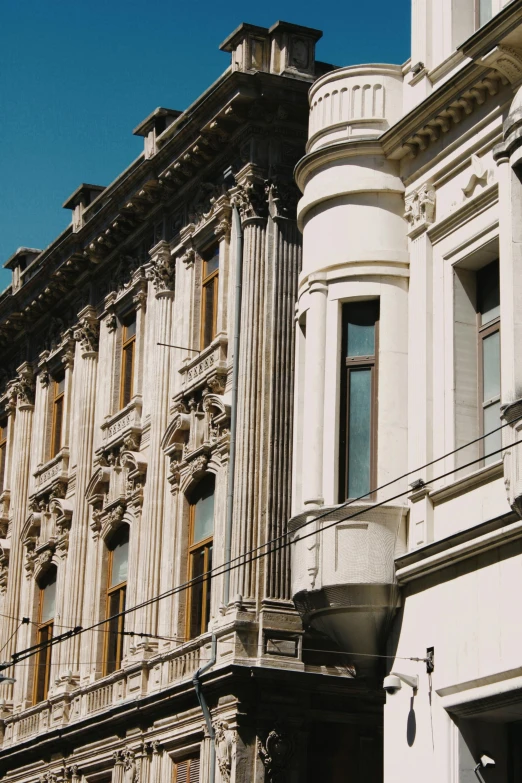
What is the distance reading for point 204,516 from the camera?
31.5 metres

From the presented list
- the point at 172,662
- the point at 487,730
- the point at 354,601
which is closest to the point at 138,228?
the point at 172,662

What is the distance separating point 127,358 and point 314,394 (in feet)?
43.2

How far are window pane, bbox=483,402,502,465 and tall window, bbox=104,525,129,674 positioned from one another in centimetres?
1365

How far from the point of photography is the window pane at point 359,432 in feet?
78.1

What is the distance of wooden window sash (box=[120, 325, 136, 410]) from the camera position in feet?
120

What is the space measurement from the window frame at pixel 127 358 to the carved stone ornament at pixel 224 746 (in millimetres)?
10019

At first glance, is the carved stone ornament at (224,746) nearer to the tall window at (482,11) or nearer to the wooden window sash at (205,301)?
the wooden window sash at (205,301)

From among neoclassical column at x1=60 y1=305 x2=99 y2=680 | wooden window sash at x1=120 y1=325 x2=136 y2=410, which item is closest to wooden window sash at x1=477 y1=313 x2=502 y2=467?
wooden window sash at x1=120 y1=325 x2=136 y2=410

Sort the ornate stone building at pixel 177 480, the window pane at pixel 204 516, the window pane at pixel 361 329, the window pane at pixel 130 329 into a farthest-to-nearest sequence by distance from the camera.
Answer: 1. the window pane at pixel 130 329
2. the window pane at pixel 204 516
3. the ornate stone building at pixel 177 480
4. the window pane at pixel 361 329

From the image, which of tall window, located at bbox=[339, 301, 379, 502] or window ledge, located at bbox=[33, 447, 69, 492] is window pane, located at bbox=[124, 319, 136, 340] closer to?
window ledge, located at bbox=[33, 447, 69, 492]

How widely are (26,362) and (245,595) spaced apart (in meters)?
15.7

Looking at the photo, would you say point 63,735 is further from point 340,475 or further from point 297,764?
point 340,475

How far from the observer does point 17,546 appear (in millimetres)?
40531

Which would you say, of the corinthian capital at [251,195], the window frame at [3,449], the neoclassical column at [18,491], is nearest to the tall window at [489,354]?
the corinthian capital at [251,195]
